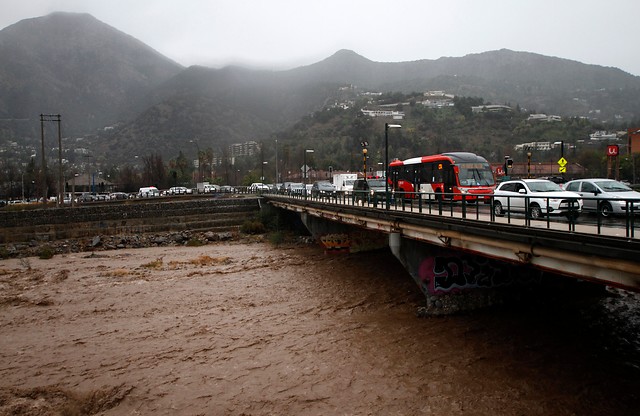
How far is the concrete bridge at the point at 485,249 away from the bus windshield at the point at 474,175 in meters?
5.22

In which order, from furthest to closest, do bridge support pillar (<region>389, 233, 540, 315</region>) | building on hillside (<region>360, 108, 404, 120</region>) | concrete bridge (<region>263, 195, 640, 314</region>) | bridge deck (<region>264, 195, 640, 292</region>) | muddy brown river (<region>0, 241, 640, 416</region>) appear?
1. building on hillside (<region>360, 108, 404, 120</region>)
2. bridge support pillar (<region>389, 233, 540, 315</region>)
3. muddy brown river (<region>0, 241, 640, 416</region>)
4. concrete bridge (<region>263, 195, 640, 314</region>)
5. bridge deck (<region>264, 195, 640, 292</region>)

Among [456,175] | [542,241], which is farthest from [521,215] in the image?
[456,175]

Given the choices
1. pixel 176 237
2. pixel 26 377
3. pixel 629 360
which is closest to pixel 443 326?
pixel 629 360

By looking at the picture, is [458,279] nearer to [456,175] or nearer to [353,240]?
[456,175]

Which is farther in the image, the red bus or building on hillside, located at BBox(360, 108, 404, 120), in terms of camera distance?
building on hillside, located at BBox(360, 108, 404, 120)

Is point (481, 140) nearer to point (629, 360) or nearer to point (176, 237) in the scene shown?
point (176, 237)

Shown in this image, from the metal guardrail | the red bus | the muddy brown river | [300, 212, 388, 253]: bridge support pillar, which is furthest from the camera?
[300, 212, 388, 253]: bridge support pillar

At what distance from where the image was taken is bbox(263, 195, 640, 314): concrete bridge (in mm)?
9562

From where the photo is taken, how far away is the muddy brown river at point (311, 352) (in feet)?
36.9

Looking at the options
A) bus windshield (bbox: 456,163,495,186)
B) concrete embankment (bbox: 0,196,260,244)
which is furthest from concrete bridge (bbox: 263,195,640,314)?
concrete embankment (bbox: 0,196,260,244)

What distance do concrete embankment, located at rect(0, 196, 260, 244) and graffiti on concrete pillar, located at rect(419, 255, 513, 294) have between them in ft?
120

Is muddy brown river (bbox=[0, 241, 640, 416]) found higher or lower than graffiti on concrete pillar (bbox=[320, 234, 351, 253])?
lower

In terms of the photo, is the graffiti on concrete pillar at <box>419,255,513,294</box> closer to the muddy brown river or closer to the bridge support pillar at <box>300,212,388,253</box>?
the muddy brown river

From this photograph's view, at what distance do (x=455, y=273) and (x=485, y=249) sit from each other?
3.94m
